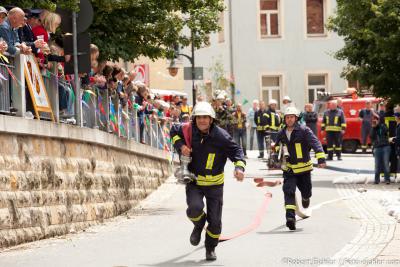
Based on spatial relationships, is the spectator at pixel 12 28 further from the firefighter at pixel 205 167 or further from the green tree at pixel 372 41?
the green tree at pixel 372 41

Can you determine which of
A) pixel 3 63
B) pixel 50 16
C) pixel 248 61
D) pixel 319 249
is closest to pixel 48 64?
pixel 50 16

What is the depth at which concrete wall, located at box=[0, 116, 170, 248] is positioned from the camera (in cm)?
1508

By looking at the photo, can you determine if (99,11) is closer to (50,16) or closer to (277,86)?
(50,16)

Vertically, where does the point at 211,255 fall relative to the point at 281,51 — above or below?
below

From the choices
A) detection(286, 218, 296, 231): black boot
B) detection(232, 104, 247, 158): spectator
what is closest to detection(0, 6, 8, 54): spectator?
detection(286, 218, 296, 231): black boot

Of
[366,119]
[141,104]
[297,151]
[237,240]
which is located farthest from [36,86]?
[366,119]

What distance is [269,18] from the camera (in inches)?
2327

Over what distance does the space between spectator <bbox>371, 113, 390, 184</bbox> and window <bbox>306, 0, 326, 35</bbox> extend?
30281mm

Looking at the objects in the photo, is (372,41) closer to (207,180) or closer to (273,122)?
(273,122)

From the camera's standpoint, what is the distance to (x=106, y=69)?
69.6 ft

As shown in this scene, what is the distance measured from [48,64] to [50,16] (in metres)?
0.68

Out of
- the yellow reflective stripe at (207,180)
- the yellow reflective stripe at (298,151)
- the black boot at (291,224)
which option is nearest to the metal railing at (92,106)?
the yellow reflective stripe at (207,180)

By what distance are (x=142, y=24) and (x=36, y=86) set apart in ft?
22.0

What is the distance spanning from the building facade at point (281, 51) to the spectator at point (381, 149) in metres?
29.6
